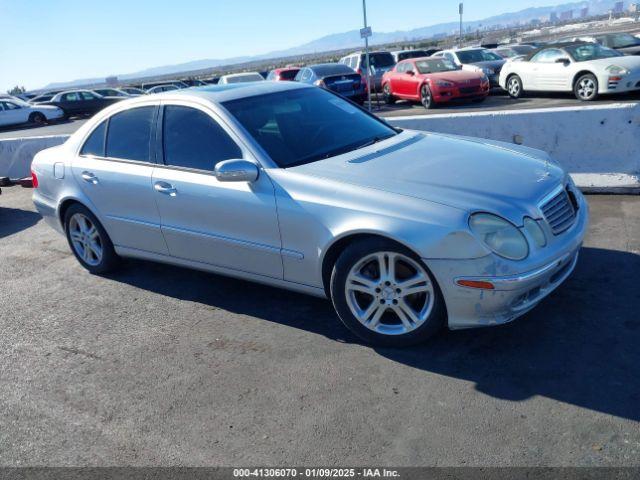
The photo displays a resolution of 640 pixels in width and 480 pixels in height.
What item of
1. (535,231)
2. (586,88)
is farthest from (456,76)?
(535,231)

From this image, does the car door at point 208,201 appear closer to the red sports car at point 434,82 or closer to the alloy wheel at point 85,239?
the alloy wheel at point 85,239

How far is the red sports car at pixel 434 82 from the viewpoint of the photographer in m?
16.8

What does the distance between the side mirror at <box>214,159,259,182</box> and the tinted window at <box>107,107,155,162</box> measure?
107 centimetres

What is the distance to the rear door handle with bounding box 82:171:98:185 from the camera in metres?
5.16

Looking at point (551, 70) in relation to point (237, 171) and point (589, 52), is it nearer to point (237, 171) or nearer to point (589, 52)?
point (589, 52)

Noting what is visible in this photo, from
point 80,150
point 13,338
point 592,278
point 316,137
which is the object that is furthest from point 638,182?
point 13,338

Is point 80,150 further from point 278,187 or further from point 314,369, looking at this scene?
point 314,369

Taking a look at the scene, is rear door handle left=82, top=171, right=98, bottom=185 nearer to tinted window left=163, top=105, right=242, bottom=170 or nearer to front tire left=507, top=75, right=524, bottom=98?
tinted window left=163, top=105, right=242, bottom=170

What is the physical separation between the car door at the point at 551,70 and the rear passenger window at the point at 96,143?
13.0 metres

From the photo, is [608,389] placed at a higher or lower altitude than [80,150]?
lower

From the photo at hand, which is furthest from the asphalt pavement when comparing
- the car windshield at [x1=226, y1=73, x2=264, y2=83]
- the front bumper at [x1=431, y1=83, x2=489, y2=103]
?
the car windshield at [x1=226, y1=73, x2=264, y2=83]

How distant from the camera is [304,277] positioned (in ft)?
13.3

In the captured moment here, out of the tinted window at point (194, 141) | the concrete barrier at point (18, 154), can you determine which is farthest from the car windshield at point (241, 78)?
the tinted window at point (194, 141)

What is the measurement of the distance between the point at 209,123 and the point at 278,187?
87 centimetres
